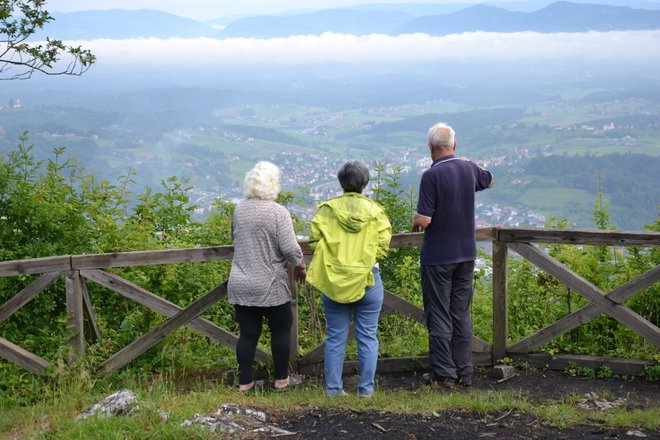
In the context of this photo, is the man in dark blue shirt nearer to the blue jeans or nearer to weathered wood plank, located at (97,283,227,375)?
the blue jeans

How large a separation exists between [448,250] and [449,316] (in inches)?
21.3

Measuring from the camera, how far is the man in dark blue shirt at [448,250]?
552 cm

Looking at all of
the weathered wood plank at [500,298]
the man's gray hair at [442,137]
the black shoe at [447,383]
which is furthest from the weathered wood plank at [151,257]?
the weathered wood plank at [500,298]

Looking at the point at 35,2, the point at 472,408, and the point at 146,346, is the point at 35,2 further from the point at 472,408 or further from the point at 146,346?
the point at 472,408

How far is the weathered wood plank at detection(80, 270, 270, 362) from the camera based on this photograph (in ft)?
19.6

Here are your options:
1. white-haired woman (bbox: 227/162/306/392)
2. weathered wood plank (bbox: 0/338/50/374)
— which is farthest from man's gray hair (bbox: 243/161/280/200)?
weathered wood plank (bbox: 0/338/50/374)

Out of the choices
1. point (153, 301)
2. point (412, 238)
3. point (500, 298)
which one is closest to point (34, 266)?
point (153, 301)

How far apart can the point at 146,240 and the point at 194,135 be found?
99816 mm

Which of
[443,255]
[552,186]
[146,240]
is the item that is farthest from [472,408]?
[552,186]

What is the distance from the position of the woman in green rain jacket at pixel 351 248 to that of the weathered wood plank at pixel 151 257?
0.83 m

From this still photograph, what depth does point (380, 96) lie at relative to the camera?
197625 mm

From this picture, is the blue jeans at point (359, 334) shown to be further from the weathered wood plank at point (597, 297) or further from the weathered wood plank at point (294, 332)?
the weathered wood plank at point (597, 297)

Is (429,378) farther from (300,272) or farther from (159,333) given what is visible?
(159,333)

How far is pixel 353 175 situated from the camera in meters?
5.27
